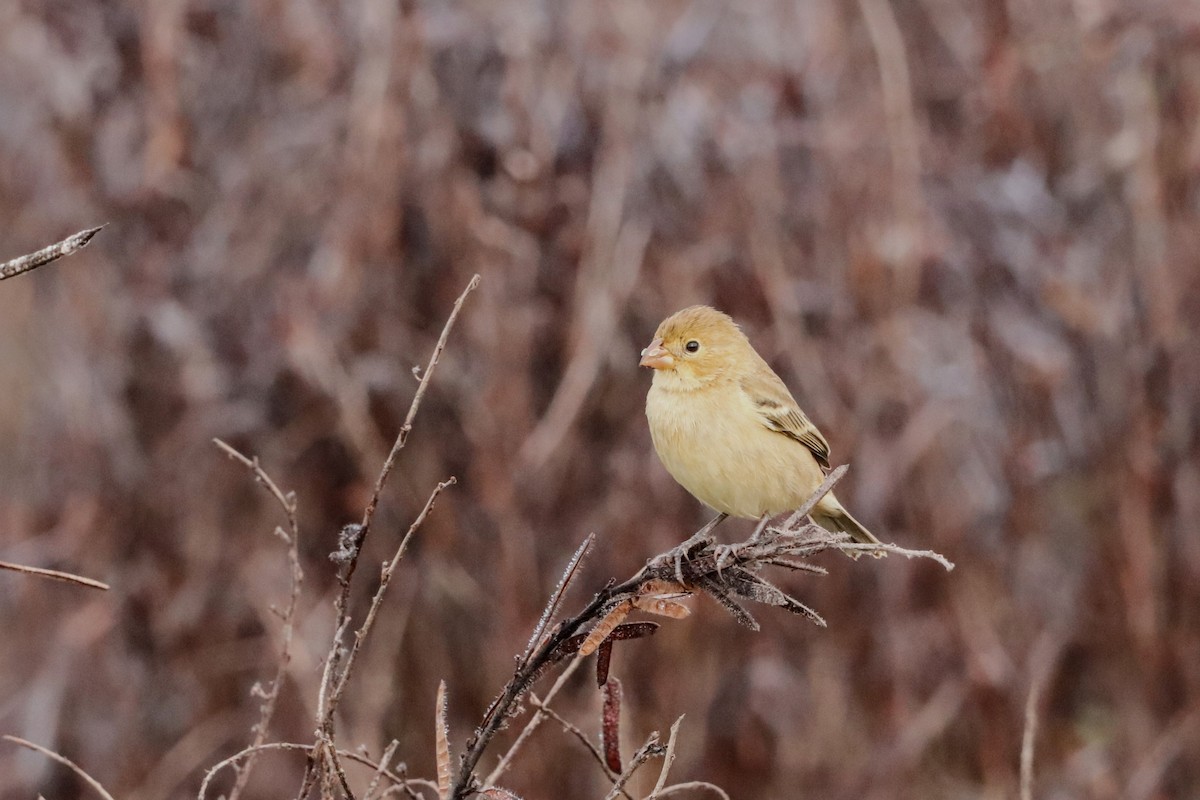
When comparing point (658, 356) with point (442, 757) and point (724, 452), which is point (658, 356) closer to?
point (724, 452)

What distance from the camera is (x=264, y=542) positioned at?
4.90 m

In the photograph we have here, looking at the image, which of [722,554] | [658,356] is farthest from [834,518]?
[722,554]

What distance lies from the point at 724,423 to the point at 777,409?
0.27 metres

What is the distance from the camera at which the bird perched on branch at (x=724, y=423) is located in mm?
Result: 2672

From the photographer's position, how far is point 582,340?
4.49 meters

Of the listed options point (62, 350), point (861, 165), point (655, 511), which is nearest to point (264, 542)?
point (62, 350)

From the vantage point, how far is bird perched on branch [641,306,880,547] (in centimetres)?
267

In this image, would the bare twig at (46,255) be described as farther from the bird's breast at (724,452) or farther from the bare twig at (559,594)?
the bird's breast at (724,452)

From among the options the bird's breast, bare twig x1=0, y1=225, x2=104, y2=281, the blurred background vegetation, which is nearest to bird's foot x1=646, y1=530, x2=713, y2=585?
bare twig x1=0, y1=225, x2=104, y2=281

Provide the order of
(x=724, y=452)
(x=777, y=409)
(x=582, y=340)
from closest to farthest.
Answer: (x=724, y=452), (x=777, y=409), (x=582, y=340)

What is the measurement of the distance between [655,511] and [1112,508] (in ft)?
5.61

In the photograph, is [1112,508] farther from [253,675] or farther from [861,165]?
[253,675]

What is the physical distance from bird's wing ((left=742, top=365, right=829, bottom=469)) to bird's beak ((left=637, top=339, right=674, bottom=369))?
254mm

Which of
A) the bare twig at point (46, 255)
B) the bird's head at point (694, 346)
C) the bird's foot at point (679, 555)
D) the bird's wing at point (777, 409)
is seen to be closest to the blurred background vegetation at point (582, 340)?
the bird's wing at point (777, 409)
